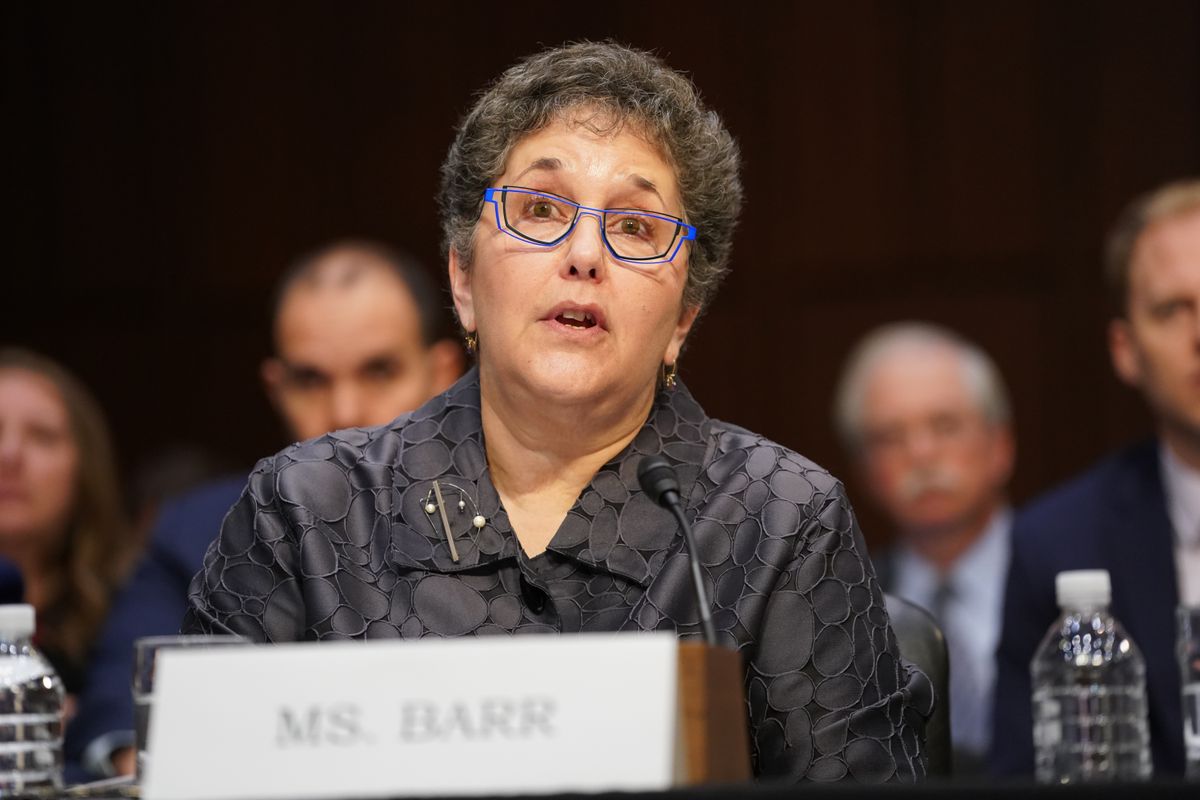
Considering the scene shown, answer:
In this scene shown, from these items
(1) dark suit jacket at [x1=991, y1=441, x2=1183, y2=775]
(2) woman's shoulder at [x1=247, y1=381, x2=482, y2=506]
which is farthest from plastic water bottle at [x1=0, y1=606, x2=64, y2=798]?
(1) dark suit jacket at [x1=991, y1=441, x2=1183, y2=775]

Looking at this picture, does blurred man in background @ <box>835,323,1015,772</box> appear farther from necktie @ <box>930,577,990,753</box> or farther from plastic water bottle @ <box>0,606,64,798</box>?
plastic water bottle @ <box>0,606,64,798</box>

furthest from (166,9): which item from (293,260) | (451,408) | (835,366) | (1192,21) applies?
(451,408)

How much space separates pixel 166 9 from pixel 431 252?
4.59 ft

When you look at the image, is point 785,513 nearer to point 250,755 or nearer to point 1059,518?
point 250,755

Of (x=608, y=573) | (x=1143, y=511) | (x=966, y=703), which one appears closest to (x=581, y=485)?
(x=608, y=573)

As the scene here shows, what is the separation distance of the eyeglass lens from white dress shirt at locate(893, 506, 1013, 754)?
233cm

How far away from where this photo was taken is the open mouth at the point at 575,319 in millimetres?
2209

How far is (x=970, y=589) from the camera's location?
15.1 ft

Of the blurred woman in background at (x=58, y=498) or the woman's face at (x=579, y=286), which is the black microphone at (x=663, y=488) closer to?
the woman's face at (x=579, y=286)

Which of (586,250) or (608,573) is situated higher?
(586,250)

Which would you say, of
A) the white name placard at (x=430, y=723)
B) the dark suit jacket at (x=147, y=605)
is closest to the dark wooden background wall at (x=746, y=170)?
the dark suit jacket at (x=147, y=605)

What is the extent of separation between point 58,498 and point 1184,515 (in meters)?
2.78

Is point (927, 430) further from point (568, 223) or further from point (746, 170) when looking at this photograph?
point (568, 223)

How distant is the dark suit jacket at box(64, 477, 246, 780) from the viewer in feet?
11.7
